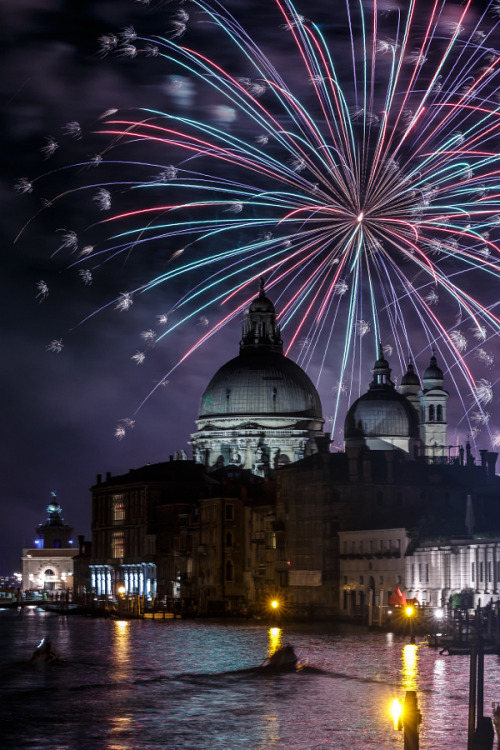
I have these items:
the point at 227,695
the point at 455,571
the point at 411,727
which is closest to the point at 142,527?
the point at 455,571

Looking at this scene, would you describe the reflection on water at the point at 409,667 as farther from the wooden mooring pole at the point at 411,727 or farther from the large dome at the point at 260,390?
the large dome at the point at 260,390

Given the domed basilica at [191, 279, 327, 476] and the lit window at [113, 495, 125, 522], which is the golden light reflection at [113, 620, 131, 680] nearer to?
the domed basilica at [191, 279, 327, 476]

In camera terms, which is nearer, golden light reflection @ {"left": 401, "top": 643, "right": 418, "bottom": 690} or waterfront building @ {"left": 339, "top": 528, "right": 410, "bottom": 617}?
golden light reflection @ {"left": 401, "top": 643, "right": 418, "bottom": 690}

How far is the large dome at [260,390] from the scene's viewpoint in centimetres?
13538

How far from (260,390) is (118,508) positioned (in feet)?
64.6

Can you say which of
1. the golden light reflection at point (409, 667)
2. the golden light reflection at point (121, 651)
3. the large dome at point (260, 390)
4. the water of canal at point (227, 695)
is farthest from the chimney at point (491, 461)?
the golden light reflection at point (409, 667)

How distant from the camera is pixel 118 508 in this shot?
144 m

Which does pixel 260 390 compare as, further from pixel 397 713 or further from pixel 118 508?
pixel 397 713

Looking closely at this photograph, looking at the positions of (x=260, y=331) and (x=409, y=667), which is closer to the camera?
(x=409, y=667)

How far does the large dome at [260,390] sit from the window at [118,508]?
12029 millimetres

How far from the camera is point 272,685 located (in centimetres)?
4925

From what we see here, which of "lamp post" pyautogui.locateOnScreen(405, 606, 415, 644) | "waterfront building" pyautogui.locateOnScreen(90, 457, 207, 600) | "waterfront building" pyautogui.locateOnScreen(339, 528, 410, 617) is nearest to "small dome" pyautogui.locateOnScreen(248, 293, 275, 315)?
"waterfront building" pyautogui.locateOnScreen(90, 457, 207, 600)

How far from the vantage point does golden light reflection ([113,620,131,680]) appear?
54.9 m

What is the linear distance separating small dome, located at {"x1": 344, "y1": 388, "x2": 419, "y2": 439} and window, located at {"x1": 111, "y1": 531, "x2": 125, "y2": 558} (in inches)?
1213
